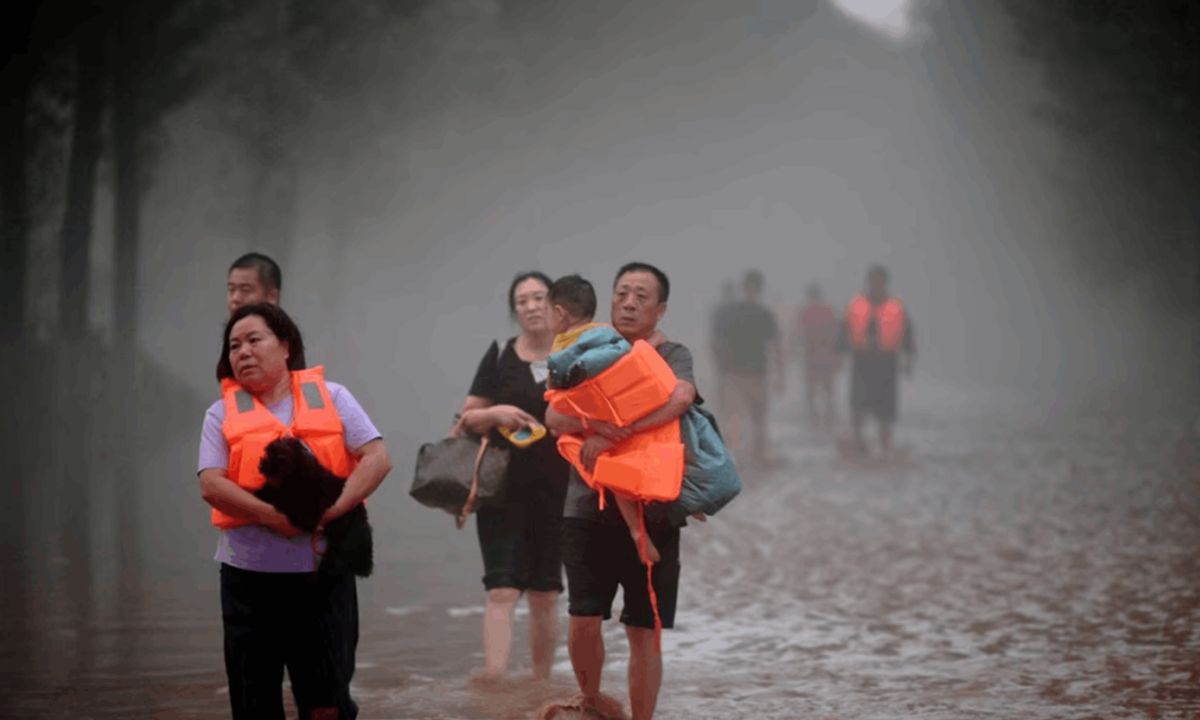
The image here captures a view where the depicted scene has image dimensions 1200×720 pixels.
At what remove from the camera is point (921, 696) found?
7527 millimetres

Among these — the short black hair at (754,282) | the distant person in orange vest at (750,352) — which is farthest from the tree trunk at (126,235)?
the short black hair at (754,282)

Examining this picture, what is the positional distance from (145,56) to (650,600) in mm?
17401

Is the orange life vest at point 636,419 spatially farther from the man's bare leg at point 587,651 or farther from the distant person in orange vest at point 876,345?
the distant person in orange vest at point 876,345

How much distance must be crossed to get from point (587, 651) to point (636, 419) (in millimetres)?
947

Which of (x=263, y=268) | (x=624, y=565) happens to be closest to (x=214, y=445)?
(x=263, y=268)

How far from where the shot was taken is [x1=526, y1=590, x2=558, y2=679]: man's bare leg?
7.72m

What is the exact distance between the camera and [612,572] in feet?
21.2

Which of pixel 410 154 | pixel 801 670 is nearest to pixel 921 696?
pixel 801 670

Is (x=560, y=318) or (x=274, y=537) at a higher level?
(x=560, y=318)

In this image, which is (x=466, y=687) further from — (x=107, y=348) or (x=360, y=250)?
(x=360, y=250)

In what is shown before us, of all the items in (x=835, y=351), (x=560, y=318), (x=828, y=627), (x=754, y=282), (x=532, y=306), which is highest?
(x=754, y=282)

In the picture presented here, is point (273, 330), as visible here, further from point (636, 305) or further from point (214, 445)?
point (636, 305)

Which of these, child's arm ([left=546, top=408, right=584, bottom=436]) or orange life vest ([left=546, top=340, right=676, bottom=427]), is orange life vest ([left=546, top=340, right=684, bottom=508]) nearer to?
orange life vest ([left=546, top=340, right=676, bottom=427])

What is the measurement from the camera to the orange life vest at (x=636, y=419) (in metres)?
6.15
